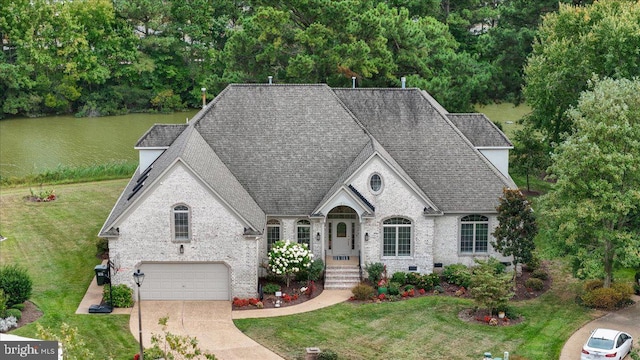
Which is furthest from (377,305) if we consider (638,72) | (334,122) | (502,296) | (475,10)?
(475,10)

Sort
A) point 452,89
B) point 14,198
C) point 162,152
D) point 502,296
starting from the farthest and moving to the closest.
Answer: point 452,89
point 14,198
point 162,152
point 502,296

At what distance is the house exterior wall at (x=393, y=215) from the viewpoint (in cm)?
4116

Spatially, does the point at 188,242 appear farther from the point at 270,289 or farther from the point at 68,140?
the point at 68,140

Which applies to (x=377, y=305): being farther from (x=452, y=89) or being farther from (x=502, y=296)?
(x=452, y=89)

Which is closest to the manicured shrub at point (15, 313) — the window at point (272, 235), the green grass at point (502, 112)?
the window at point (272, 235)

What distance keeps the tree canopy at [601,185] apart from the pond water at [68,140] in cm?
4253

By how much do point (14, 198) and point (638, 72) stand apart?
3745 centimetres

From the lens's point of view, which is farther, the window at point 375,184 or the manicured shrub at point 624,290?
the window at point 375,184

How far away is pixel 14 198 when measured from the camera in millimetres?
57344

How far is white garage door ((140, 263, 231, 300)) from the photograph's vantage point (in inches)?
1566

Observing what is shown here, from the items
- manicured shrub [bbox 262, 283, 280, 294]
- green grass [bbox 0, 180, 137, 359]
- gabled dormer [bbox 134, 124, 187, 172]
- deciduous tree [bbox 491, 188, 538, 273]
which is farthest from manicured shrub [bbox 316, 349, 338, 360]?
gabled dormer [bbox 134, 124, 187, 172]

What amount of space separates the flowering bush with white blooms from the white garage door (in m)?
2.20

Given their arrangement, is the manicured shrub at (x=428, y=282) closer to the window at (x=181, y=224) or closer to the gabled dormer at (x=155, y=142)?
the window at (x=181, y=224)

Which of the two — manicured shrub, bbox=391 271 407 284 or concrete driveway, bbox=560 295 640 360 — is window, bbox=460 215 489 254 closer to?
manicured shrub, bbox=391 271 407 284
